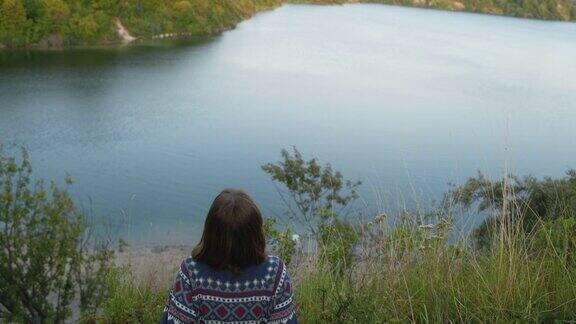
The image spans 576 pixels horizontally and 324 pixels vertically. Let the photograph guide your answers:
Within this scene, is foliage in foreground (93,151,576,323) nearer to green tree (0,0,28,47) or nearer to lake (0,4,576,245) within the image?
lake (0,4,576,245)

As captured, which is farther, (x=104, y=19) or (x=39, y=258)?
(x=104, y=19)

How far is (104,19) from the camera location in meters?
40.4

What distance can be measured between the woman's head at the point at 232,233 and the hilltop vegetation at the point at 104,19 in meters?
37.5

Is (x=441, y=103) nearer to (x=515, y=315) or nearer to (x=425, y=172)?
(x=425, y=172)

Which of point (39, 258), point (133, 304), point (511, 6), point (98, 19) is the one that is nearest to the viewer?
point (133, 304)

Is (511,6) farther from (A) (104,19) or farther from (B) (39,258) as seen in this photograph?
(B) (39,258)

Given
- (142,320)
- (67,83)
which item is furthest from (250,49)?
(142,320)

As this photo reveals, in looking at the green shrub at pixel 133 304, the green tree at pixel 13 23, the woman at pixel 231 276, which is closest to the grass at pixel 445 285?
the green shrub at pixel 133 304

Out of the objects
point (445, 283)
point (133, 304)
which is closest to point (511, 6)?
point (133, 304)

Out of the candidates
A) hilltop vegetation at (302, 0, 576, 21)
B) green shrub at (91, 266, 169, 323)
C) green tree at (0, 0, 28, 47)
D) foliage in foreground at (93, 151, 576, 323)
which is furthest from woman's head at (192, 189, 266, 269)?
hilltop vegetation at (302, 0, 576, 21)

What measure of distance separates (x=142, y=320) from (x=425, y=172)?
13.8 metres

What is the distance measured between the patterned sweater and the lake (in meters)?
1.79

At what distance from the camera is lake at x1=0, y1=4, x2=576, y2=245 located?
15.4 metres

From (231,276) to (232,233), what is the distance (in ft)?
0.49
